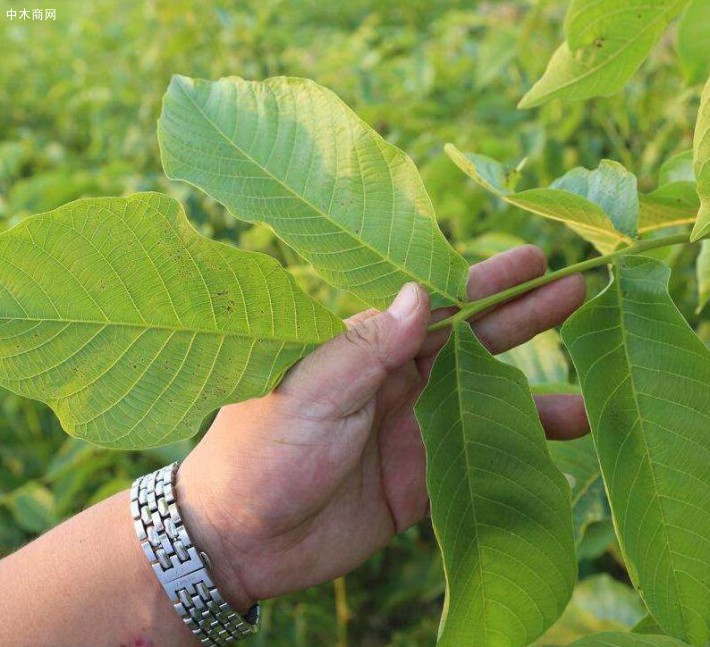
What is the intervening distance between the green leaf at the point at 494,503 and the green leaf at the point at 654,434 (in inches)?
2.4

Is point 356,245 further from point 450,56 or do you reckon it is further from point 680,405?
point 450,56

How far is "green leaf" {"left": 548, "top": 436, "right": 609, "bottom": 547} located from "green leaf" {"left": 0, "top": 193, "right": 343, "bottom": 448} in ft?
1.38

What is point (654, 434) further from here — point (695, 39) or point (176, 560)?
point (176, 560)

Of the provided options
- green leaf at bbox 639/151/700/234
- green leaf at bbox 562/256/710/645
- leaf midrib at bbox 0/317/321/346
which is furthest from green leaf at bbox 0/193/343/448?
green leaf at bbox 639/151/700/234

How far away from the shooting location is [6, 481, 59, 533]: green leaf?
1627 millimetres

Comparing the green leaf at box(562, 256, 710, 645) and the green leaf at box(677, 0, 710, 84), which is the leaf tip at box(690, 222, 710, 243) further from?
the green leaf at box(677, 0, 710, 84)

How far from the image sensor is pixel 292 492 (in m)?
0.91

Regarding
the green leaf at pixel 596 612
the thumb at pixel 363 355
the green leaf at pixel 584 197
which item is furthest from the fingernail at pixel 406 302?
the green leaf at pixel 596 612

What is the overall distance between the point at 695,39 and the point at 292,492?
61 cm

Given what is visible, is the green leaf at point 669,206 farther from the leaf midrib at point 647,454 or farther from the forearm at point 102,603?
the forearm at point 102,603

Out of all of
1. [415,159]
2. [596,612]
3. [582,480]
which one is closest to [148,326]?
[582,480]

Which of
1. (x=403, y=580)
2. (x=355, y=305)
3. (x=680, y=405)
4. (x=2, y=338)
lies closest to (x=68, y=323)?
(x=2, y=338)

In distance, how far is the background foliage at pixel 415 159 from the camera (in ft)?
4.95

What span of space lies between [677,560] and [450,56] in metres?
2.22
